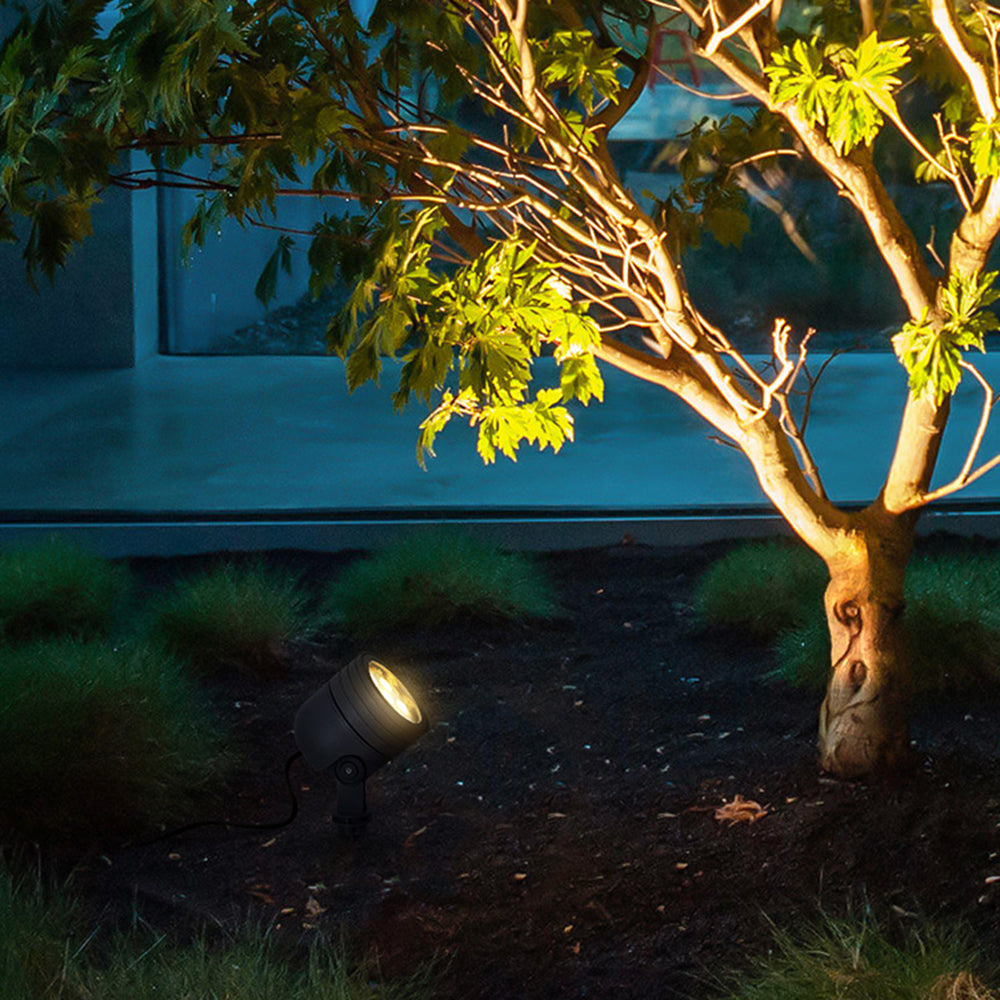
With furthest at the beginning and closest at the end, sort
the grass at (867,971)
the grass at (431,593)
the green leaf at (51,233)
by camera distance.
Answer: the grass at (431,593) < the green leaf at (51,233) < the grass at (867,971)

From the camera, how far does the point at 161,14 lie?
1767 mm

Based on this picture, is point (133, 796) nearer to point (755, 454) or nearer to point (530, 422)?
point (530, 422)

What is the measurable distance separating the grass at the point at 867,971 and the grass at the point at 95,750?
139 cm

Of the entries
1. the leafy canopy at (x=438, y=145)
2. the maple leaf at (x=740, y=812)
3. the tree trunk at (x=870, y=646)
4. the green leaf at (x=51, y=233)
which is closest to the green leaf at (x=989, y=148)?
the leafy canopy at (x=438, y=145)

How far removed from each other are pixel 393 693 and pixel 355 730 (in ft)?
0.49

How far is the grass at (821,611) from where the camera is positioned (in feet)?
11.7

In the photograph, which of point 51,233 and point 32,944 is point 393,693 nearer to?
point 32,944

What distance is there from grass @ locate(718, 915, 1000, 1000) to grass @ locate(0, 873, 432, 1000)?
558 millimetres

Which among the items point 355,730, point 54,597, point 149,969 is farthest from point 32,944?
point 54,597

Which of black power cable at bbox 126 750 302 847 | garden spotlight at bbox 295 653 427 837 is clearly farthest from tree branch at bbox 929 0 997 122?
black power cable at bbox 126 750 302 847

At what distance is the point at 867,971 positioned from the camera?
2012mm

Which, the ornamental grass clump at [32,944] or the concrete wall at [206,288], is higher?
the concrete wall at [206,288]

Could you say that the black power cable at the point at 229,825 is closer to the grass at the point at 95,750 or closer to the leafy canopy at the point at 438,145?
the grass at the point at 95,750

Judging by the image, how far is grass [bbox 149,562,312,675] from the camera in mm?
3982
